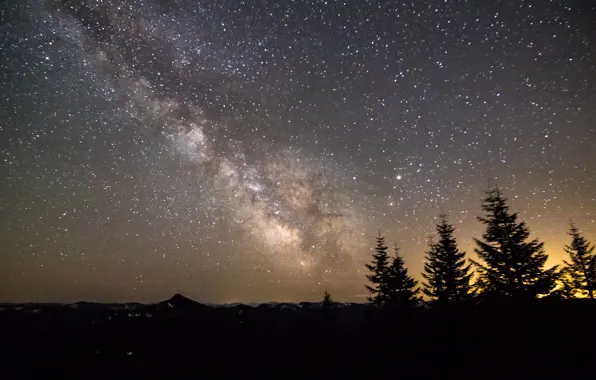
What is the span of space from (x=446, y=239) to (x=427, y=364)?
1680cm

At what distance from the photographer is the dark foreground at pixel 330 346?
10.3 metres

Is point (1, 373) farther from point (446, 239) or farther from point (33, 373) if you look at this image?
point (446, 239)

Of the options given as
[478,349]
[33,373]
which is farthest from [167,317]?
[478,349]

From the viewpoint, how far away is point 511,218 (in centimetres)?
1869

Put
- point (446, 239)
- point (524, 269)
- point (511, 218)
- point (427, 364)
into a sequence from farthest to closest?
1. point (446, 239)
2. point (511, 218)
3. point (524, 269)
4. point (427, 364)

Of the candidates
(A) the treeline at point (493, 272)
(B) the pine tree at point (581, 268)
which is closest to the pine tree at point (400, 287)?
(A) the treeline at point (493, 272)

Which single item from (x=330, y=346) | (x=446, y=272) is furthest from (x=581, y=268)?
(x=330, y=346)

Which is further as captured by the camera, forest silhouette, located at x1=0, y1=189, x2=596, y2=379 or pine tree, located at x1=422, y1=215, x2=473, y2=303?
pine tree, located at x1=422, y1=215, x2=473, y2=303

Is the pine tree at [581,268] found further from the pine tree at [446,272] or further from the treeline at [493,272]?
the pine tree at [446,272]

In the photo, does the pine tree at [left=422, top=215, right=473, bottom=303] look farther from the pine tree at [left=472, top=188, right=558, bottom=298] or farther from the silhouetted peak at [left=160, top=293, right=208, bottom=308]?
the silhouetted peak at [left=160, top=293, right=208, bottom=308]

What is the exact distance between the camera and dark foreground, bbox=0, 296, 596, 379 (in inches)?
405

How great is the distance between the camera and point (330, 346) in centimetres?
1322

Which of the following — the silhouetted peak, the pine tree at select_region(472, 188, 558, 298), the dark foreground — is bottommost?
the dark foreground

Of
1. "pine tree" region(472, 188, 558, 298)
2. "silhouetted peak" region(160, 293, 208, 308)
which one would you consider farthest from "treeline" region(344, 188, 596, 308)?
"silhouetted peak" region(160, 293, 208, 308)
